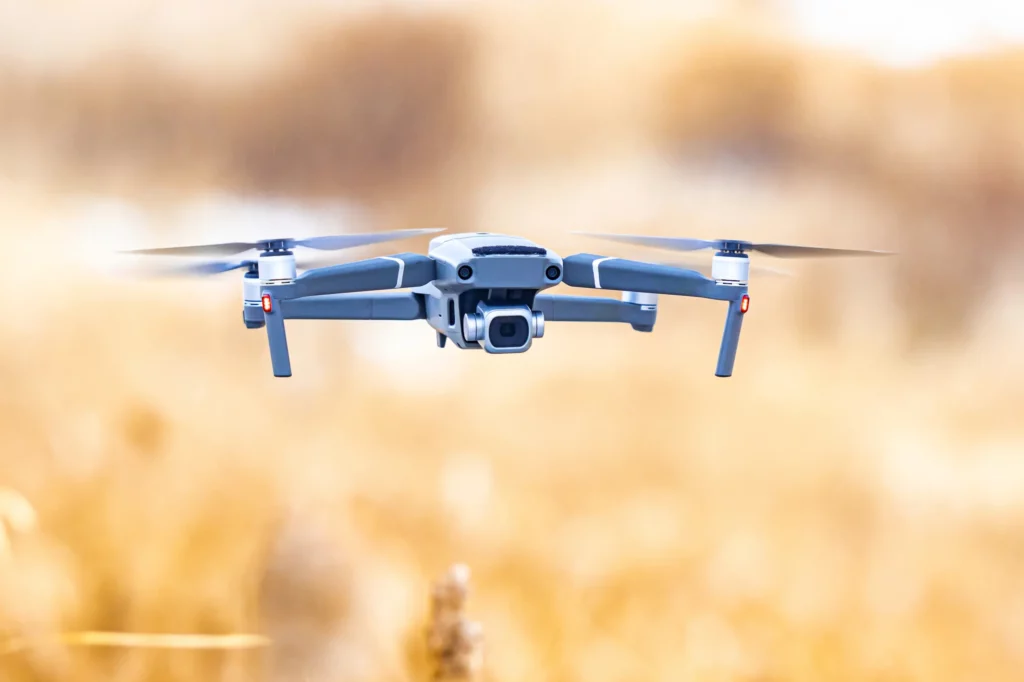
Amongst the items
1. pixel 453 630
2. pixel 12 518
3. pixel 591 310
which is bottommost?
pixel 453 630

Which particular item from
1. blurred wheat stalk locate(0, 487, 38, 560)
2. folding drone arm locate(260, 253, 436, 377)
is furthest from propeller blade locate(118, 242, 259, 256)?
blurred wheat stalk locate(0, 487, 38, 560)

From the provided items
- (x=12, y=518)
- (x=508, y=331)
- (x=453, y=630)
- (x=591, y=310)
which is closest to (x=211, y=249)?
(x=508, y=331)

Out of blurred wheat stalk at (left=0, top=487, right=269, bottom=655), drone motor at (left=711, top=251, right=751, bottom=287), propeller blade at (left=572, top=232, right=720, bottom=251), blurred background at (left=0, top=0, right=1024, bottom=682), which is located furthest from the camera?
blurred wheat stalk at (left=0, top=487, right=269, bottom=655)

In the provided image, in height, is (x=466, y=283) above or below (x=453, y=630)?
above

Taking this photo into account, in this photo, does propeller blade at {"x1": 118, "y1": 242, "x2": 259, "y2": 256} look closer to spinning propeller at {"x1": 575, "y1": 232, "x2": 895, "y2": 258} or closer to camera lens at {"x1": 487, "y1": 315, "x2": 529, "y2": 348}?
camera lens at {"x1": 487, "y1": 315, "x2": 529, "y2": 348}

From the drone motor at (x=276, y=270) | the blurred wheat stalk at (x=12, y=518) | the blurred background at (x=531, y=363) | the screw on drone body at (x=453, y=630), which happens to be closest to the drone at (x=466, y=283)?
the drone motor at (x=276, y=270)

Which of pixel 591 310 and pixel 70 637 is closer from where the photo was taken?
pixel 591 310

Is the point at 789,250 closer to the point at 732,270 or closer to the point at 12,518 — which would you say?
the point at 732,270
